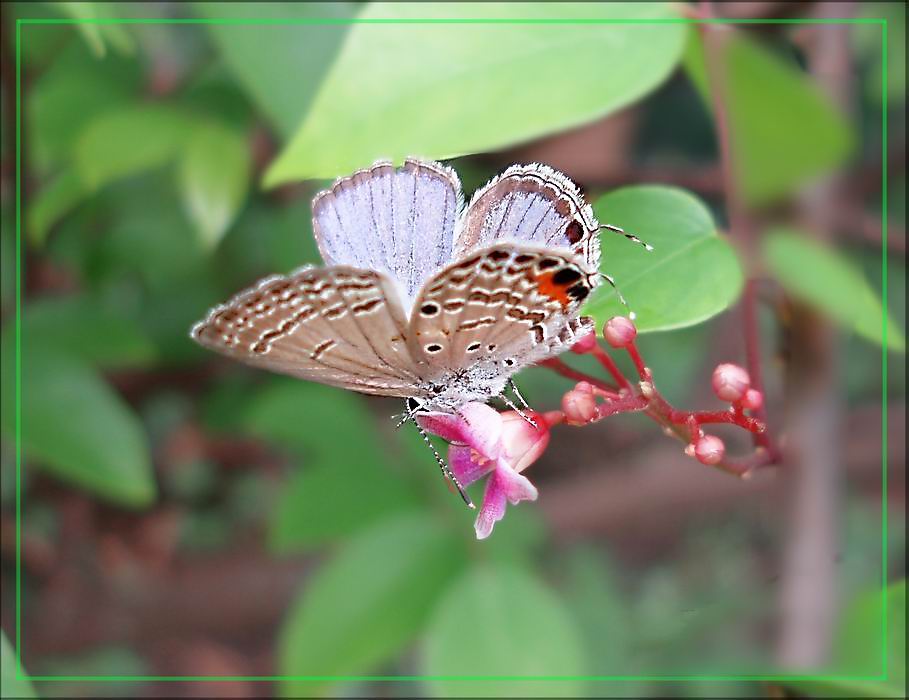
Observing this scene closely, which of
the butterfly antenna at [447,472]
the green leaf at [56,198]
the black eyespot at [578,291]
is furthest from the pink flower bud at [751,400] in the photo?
the green leaf at [56,198]

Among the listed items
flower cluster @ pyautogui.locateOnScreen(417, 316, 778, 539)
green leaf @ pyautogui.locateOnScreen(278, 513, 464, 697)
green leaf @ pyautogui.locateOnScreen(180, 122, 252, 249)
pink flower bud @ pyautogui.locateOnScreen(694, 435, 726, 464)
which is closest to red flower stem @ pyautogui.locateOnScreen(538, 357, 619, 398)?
flower cluster @ pyautogui.locateOnScreen(417, 316, 778, 539)

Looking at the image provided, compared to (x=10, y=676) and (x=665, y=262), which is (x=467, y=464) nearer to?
(x=665, y=262)

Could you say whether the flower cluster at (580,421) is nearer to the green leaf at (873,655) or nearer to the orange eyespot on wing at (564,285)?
the orange eyespot on wing at (564,285)

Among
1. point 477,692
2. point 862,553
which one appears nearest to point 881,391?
point 862,553

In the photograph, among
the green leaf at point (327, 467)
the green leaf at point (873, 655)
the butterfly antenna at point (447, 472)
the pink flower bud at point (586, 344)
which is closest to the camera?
the pink flower bud at point (586, 344)

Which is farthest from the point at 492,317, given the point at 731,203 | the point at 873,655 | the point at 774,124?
the point at 774,124

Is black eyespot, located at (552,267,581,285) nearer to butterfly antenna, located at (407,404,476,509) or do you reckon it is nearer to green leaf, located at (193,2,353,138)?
butterfly antenna, located at (407,404,476,509)
